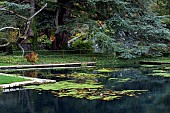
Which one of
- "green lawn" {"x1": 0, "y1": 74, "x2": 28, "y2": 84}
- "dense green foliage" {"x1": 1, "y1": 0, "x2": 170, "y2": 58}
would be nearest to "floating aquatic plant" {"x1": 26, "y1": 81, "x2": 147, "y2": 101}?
"green lawn" {"x1": 0, "y1": 74, "x2": 28, "y2": 84}

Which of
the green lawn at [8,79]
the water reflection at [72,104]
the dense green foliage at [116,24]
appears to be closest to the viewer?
the water reflection at [72,104]

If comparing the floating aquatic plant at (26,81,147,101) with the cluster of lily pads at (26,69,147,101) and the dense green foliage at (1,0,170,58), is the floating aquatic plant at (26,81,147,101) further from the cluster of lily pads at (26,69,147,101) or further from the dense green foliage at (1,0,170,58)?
the dense green foliage at (1,0,170,58)

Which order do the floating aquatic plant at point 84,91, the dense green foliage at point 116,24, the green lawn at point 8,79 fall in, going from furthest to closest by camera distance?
the dense green foliage at point 116,24, the green lawn at point 8,79, the floating aquatic plant at point 84,91

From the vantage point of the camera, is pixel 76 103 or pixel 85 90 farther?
pixel 85 90

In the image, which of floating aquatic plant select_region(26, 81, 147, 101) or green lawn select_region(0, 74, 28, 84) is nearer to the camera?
floating aquatic plant select_region(26, 81, 147, 101)

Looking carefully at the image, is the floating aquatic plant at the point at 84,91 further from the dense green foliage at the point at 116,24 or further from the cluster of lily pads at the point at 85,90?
the dense green foliage at the point at 116,24

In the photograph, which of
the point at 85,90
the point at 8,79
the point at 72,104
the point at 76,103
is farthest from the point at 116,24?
the point at 72,104

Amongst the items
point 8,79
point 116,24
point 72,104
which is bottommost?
point 72,104

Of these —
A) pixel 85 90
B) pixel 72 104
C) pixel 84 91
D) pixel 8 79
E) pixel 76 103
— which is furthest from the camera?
pixel 8 79

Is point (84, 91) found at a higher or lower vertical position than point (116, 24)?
lower

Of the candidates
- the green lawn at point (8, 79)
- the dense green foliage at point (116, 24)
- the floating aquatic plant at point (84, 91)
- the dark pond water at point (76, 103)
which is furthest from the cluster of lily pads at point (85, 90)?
the dense green foliage at point (116, 24)

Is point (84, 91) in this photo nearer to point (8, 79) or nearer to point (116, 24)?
point (8, 79)

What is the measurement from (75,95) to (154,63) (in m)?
12.7

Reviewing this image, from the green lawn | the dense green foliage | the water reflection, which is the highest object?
the dense green foliage
